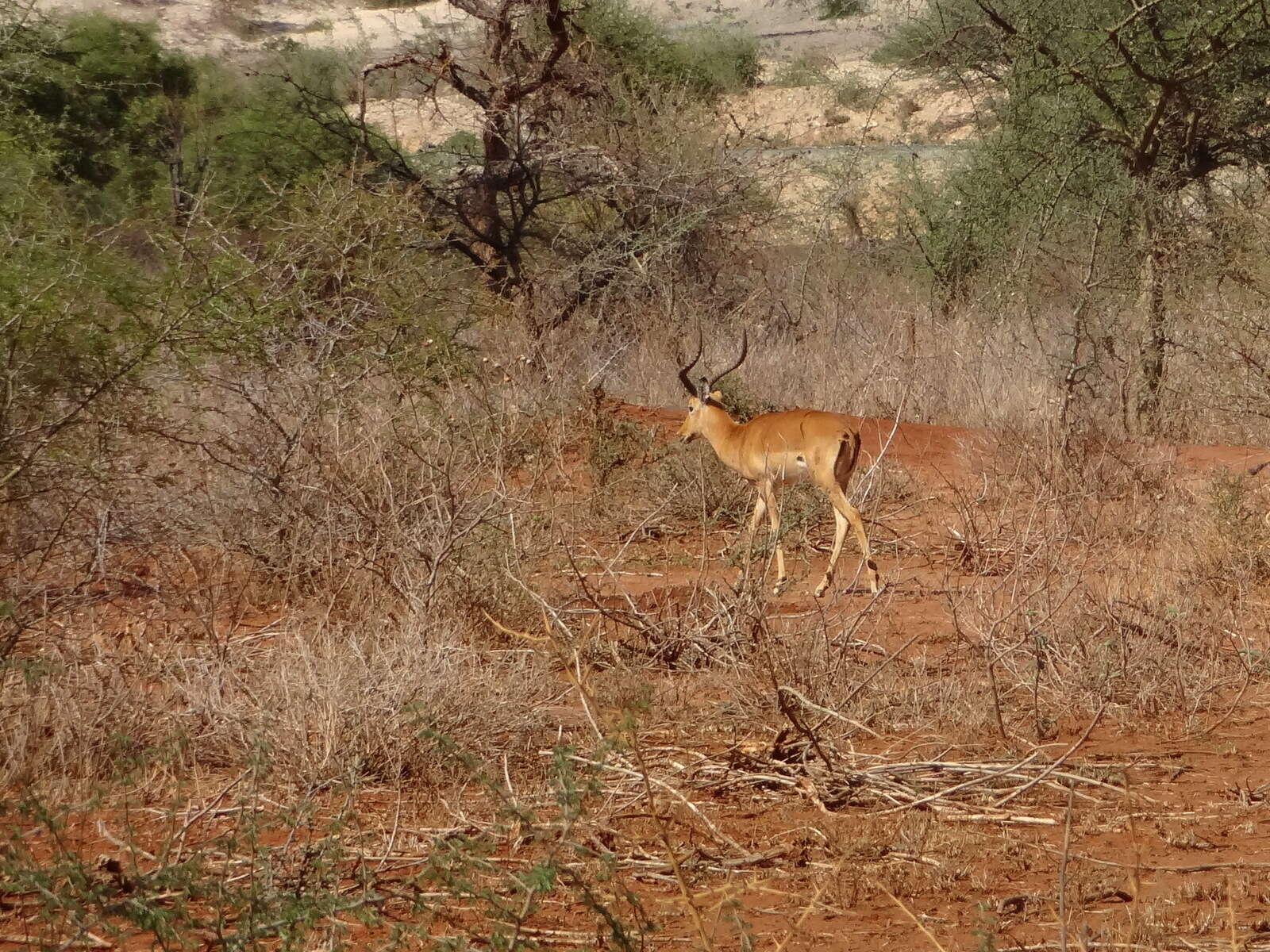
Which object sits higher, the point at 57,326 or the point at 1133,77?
the point at 1133,77

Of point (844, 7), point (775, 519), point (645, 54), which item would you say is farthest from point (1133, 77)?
point (645, 54)

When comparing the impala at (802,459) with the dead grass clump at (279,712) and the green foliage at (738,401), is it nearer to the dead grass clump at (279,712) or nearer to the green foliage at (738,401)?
the green foliage at (738,401)

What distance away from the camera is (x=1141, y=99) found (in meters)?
13.3

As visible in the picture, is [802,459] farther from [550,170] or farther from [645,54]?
[645,54]

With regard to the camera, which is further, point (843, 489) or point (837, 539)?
point (843, 489)

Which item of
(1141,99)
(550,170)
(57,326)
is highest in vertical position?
(1141,99)

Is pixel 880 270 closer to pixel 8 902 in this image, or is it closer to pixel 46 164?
pixel 46 164

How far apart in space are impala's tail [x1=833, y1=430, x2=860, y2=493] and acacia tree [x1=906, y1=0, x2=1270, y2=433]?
9.13 feet

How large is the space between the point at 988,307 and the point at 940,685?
9.82 meters

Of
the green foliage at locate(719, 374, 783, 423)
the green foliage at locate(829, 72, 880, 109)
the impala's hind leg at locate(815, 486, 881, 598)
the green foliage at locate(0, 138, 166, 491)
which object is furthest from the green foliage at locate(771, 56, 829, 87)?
the green foliage at locate(0, 138, 166, 491)

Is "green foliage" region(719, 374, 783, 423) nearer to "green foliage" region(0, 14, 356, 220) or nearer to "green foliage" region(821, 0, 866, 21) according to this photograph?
"green foliage" region(0, 14, 356, 220)

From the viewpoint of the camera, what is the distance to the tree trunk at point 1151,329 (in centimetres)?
1202

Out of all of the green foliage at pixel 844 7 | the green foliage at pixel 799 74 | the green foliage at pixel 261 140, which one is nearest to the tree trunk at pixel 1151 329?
the green foliage at pixel 844 7

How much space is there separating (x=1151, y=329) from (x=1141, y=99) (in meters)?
2.37
